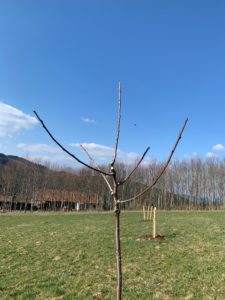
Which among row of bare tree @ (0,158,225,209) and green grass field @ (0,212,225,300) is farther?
row of bare tree @ (0,158,225,209)

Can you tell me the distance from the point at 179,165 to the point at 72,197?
2866 centimetres

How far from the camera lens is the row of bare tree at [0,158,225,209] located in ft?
248

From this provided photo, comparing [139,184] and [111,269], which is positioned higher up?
[139,184]

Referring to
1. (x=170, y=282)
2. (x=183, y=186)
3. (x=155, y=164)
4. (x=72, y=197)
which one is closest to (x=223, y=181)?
(x=183, y=186)

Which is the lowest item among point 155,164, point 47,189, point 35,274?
point 35,274

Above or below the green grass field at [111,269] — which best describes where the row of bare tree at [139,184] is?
above

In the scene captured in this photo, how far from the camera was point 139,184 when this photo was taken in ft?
257

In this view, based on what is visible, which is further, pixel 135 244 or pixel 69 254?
pixel 135 244

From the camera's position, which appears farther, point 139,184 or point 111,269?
point 139,184

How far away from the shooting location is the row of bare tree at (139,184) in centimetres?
7556

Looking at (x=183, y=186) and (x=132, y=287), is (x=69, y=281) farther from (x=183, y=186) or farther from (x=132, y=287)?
(x=183, y=186)

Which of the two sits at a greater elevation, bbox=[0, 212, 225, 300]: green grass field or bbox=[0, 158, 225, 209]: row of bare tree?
bbox=[0, 158, 225, 209]: row of bare tree

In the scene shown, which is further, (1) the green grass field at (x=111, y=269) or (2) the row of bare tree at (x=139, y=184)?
(2) the row of bare tree at (x=139, y=184)

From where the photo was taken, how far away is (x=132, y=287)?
8.08m
